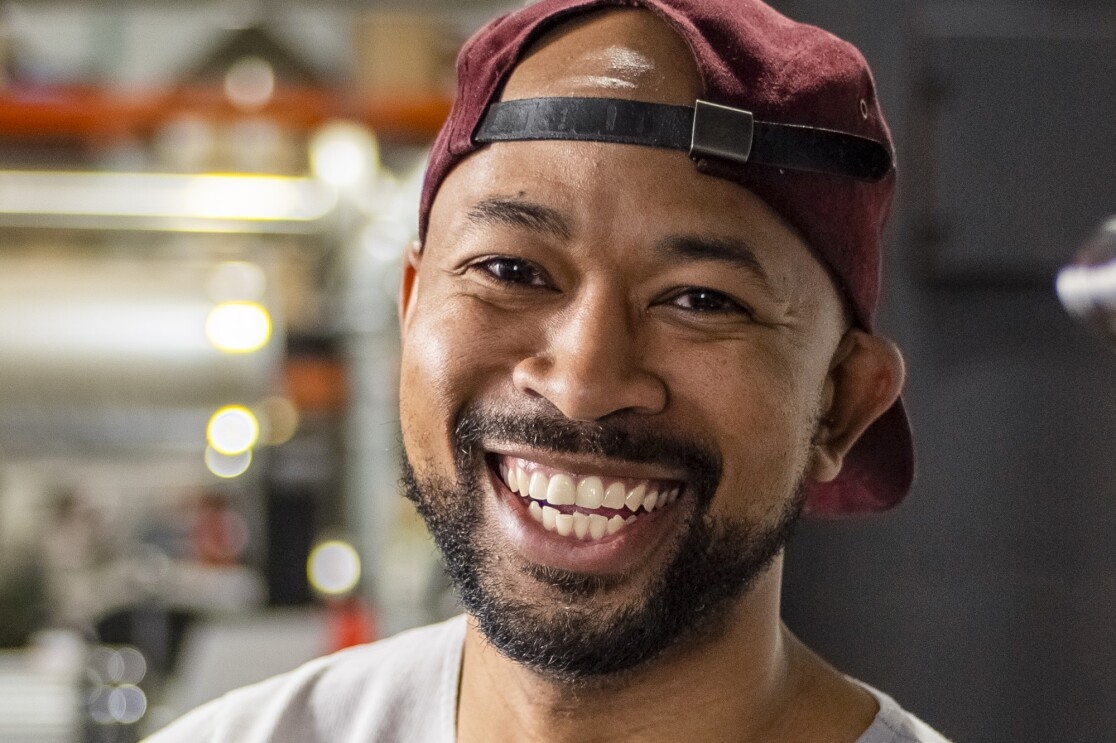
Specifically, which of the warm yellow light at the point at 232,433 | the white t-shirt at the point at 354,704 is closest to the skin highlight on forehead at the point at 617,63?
the white t-shirt at the point at 354,704

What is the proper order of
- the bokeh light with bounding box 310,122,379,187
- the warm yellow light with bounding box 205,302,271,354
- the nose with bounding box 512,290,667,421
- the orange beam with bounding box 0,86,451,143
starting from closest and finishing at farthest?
the nose with bounding box 512,290,667,421 < the warm yellow light with bounding box 205,302,271,354 < the bokeh light with bounding box 310,122,379,187 < the orange beam with bounding box 0,86,451,143

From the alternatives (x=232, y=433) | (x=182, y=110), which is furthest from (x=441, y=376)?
(x=232, y=433)

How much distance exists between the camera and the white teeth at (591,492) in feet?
3.79

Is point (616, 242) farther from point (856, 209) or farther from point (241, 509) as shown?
point (241, 509)

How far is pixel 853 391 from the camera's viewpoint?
4.33ft

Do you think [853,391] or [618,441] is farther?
[853,391]

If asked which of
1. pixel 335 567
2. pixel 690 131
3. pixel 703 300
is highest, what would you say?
pixel 690 131

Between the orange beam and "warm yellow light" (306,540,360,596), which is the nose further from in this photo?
the orange beam

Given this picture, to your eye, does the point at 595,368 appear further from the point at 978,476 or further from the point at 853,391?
the point at 978,476

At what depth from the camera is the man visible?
1.15 m

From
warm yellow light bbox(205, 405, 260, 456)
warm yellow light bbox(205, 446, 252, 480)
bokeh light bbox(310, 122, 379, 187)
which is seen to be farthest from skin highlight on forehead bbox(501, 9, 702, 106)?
warm yellow light bbox(205, 446, 252, 480)

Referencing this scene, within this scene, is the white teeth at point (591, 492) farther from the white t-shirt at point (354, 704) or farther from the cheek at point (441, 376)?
→ the white t-shirt at point (354, 704)

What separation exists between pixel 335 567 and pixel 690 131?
2680mm

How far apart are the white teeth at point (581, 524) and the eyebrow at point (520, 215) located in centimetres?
25
